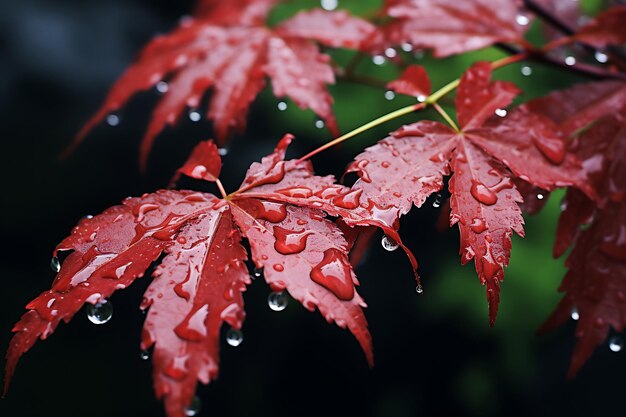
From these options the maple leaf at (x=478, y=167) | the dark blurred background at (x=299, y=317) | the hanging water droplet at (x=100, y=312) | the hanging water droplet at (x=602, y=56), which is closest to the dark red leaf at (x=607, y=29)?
the hanging water droplet at (x=602, y=56)

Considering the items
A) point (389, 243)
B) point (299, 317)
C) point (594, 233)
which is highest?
point (389, 243)

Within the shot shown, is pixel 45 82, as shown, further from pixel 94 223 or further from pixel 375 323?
pixel 94 223

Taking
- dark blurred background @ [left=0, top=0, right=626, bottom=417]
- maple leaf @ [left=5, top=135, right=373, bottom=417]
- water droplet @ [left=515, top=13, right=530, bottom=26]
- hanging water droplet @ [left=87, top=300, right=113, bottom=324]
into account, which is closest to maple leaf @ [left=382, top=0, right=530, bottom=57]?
water droplet @ [left=515, top=13, right=530, bottom=26]

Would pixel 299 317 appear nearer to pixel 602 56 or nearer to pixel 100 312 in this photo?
pixel 602 56

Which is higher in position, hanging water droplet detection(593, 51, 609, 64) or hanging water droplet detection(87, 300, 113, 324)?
hanging water droplet detection(87, 300, 113, 324)

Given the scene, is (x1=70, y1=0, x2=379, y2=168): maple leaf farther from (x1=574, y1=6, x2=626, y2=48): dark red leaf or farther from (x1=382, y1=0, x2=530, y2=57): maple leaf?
(x1=574, y1=6, x2=626, y2=48): dark red leaf

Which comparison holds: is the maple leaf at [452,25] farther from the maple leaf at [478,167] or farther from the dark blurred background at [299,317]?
the dark blurred background at [299,317]

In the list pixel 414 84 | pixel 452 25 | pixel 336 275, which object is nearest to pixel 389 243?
pixel 336 275
